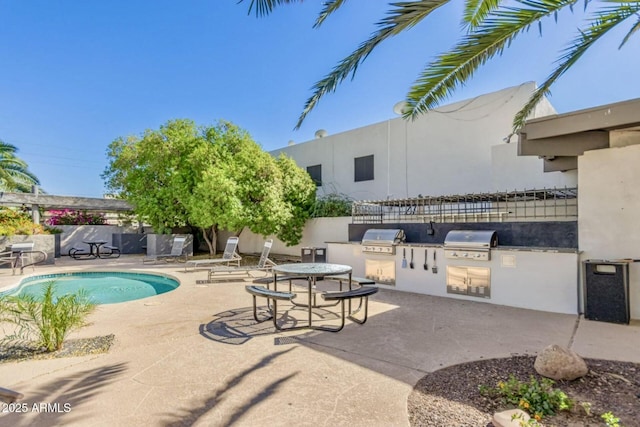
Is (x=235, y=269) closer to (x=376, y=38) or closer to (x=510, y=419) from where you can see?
(x=376, y=38)

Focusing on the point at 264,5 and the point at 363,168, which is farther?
the point at 363,168

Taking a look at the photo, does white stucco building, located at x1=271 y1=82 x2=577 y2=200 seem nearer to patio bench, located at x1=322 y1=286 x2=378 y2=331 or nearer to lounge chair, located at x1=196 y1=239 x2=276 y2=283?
lounge chair, located at x1=196 y1=239 x2=276 y2=283

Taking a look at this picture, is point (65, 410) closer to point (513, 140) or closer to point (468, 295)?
point (468, 295)

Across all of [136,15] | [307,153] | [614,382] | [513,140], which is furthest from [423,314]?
[307,153]

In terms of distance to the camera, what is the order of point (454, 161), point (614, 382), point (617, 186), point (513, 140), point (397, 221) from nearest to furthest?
1. point (614, 382)
2. point (617, 186)
3. point (397, 221)
4. point (513, 140)
5. point (454, 161)

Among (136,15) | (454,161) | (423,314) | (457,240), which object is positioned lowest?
(423,314)

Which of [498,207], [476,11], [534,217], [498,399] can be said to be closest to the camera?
[498,399]

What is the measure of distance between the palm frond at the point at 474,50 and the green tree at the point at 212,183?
343 inches

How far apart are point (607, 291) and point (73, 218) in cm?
2311

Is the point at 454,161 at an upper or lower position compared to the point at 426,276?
upper

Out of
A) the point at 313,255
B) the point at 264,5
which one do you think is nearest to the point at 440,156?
the point at 313,255

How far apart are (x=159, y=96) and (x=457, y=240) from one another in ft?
56.9

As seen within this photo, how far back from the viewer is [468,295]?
688 centimetres

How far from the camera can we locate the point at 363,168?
15.5 m
